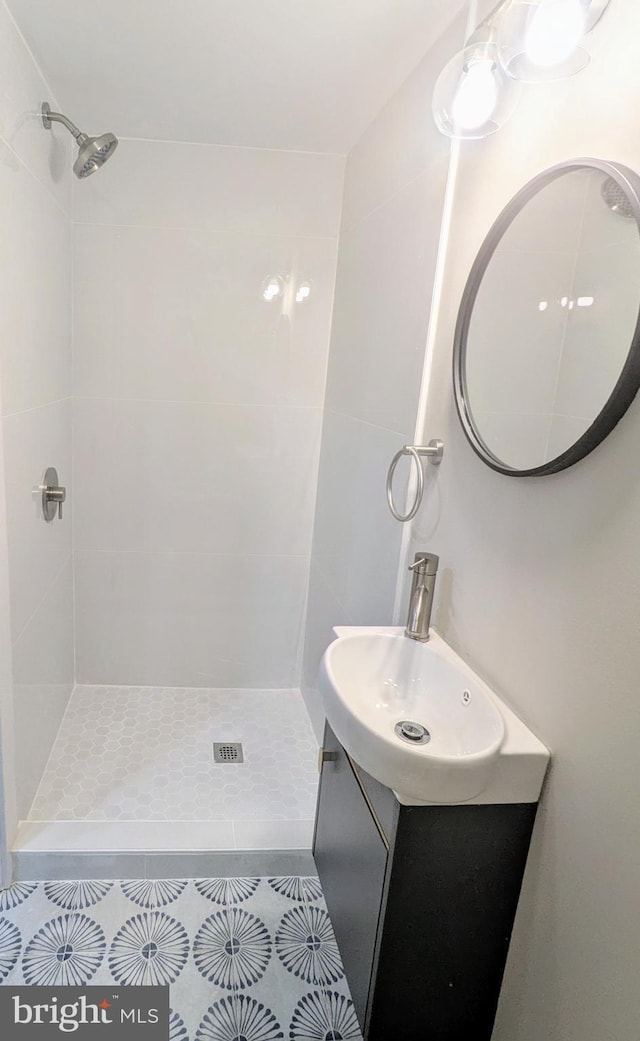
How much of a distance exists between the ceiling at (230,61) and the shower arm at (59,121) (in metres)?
0.10

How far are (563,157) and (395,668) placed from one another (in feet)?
3.48

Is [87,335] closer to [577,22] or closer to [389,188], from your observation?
[389,188]

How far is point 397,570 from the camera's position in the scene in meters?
1.67

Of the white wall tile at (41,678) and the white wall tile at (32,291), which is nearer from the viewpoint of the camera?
the white wall tile at (32,291)

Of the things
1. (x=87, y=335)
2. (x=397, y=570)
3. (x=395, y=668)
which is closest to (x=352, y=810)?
(x=395, y=668)

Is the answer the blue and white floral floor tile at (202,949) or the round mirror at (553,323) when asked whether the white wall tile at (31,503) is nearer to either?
the blue and white floral floor tile at (202,949)

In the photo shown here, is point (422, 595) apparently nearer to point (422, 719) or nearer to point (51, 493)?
point (422, 719)

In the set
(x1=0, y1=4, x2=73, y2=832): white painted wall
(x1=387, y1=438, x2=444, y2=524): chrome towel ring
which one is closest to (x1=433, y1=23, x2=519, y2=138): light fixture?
(x1=387, y1=438, x2=444, y2=524): chrome towel ring

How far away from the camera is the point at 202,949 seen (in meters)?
1.49

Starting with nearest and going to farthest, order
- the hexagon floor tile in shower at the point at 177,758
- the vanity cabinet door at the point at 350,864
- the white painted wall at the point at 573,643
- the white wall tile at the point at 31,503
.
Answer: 1. the white painted wall at the point at 573,643
2. the vanity cabinet door at the point at 350,864
3. the white wall tile at the point at 31,503
4. the hexagon floor tile in shower at the point at 177,758

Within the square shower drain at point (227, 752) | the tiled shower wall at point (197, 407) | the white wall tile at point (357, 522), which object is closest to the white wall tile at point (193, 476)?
the tiled shower wall at point (197, 407)

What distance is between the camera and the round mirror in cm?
88

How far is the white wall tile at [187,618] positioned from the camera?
8.20 ft

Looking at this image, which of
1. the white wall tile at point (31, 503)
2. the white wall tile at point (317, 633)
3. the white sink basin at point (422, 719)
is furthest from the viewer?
the white wall tile at point (317, 633)
